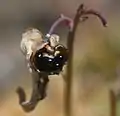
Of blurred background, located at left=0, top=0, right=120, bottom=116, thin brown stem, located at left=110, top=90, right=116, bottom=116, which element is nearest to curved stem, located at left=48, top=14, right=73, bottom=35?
blurred background, located at left=0, top=0, right=120, bottom=116

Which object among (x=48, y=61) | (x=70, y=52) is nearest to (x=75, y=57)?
(x=70, y=52)

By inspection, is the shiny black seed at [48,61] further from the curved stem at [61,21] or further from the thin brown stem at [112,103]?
the thin brown stem at [112,103]

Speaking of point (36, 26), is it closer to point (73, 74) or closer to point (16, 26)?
point (16, 26)

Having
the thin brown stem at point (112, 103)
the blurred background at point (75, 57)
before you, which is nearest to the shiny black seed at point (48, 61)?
the blurred background at point (75, 57)

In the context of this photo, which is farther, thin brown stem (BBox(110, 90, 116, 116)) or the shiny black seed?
thin brown stem (BBox(110, 90, 116, 116))

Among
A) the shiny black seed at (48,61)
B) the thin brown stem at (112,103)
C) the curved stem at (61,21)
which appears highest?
the curved stem at (61,21)

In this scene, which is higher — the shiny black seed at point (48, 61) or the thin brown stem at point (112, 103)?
the shiny black seed at point (48, 61)

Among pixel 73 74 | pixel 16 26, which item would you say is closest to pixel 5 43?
pixel 16 26

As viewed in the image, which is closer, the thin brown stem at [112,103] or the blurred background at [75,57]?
the blurred background at [75,57]

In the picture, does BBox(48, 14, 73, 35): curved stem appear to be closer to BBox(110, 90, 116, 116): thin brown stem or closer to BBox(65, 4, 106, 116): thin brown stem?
BBox(65, 4, 106, 116): thin brown stem
